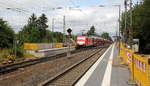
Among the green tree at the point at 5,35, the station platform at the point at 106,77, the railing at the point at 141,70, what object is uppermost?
the green tree at the point at 5,35

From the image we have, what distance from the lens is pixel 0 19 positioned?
4222 centimetres

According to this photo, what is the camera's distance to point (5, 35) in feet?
127

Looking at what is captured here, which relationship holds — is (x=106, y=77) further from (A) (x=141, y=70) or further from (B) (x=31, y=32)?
(B) (x=31, y=32)

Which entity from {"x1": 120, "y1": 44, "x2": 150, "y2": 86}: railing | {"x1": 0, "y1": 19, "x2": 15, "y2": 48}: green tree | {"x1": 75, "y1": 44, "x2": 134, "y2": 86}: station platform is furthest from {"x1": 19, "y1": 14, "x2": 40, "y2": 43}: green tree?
{"x1": 120, "y1": 44, "x2": 150, "y2": 86}: railing

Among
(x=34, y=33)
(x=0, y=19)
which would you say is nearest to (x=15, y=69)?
(x=0, y=19)

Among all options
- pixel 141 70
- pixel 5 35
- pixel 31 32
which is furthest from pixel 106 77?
pixel 31 32

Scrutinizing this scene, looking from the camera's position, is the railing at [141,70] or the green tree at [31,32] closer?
the railing at [141,70]

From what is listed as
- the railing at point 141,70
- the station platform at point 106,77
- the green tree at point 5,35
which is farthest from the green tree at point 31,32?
the railing at point 141,70

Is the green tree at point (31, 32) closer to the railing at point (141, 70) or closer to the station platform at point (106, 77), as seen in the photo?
the station platform at point (106, 77)

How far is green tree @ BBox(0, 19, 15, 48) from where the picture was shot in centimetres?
3728

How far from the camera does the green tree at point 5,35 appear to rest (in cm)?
3728

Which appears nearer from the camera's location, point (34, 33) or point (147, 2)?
point (147, 2)

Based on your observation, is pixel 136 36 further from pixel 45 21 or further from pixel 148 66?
pixel 45 21

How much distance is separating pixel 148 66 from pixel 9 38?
115ft
